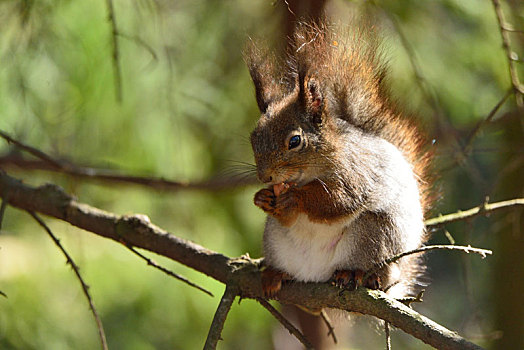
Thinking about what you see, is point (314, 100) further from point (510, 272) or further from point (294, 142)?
point (510, 272)

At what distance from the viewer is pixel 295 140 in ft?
5.70

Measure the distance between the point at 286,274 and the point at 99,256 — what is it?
1.29 metres

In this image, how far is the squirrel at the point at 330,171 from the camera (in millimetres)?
1727

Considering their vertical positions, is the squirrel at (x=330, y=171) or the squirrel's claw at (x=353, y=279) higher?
the squirrel at (x=330, y=171)

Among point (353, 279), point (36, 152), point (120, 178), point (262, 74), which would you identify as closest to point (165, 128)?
point (120, 178)

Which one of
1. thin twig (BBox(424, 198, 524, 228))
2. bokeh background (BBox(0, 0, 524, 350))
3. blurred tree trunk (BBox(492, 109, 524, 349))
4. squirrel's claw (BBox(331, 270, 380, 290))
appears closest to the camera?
squirrel's claw (BBox(331, 270, 380, 290))

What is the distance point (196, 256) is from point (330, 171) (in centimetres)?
47

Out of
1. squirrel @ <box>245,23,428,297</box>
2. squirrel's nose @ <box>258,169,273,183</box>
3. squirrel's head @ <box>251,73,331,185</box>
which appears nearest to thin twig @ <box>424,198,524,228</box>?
squirrel @ <box>245,23,428,297</box>

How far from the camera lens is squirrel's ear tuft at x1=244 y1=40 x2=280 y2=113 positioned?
1879 mm

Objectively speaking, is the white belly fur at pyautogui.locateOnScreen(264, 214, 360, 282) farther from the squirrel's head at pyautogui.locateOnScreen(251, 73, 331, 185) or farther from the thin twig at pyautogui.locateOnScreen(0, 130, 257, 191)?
the thin twig at pyautogui.locateOnScreen(0, 130, 257, 191)

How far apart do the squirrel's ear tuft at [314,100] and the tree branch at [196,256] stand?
454 millimetres

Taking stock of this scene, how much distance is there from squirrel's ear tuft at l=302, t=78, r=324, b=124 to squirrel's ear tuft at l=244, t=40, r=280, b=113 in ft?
0.56

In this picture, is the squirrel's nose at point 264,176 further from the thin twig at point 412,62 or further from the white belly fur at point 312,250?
the thin twig at point 412,62

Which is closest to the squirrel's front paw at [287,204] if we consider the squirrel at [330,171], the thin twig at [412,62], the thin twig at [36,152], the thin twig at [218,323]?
the squirrel at [330,171]
